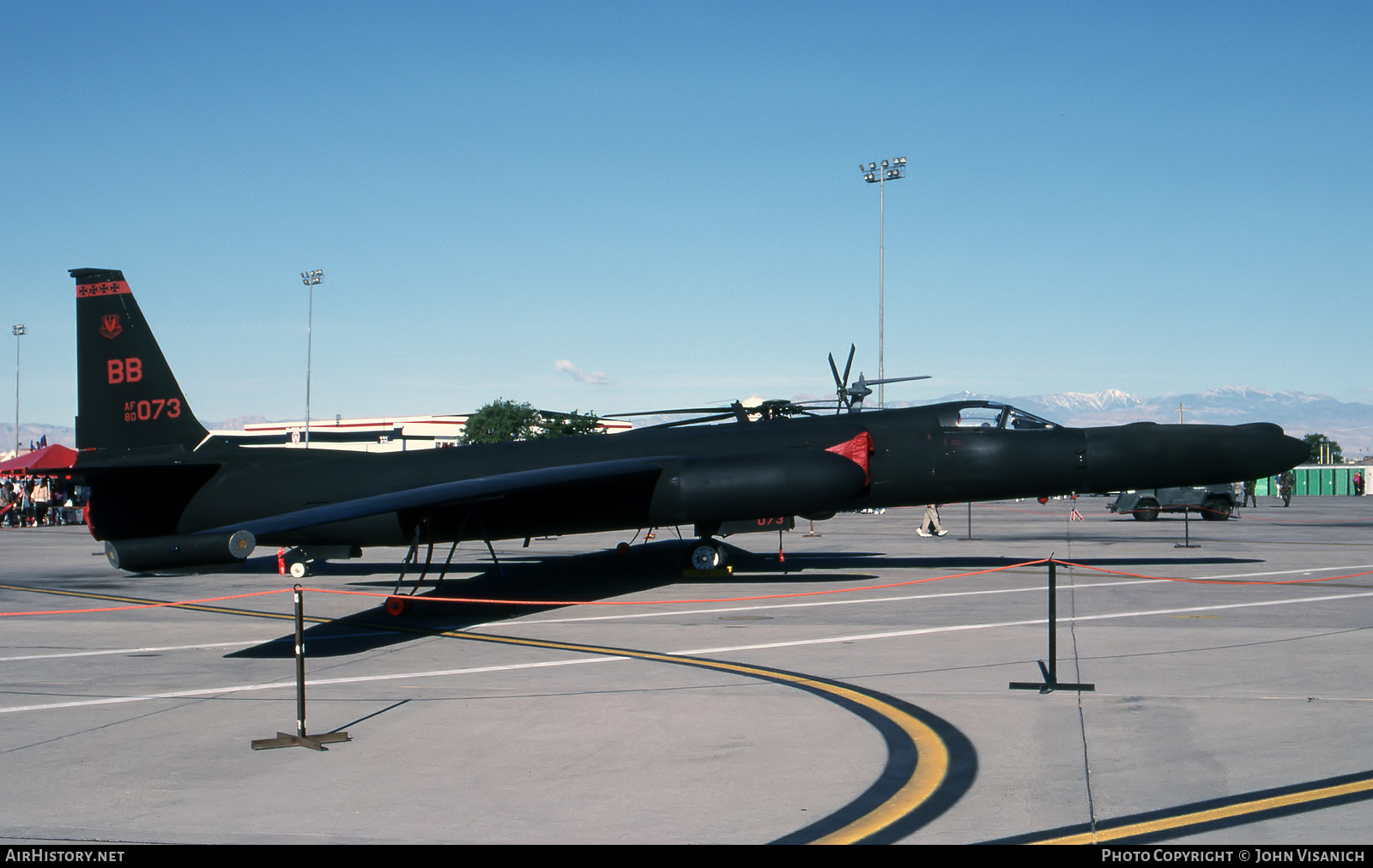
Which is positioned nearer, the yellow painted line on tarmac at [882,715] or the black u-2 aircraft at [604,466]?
the yellow painted line on tarmac at [882,715]

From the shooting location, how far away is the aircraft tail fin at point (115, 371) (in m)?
16.2

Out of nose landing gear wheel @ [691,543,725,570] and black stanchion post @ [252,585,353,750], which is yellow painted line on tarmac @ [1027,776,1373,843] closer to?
black stanchion post @ [252,585,353,750]

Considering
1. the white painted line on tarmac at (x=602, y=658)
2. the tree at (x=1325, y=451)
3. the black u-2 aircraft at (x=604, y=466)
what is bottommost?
the white painted line on tarmac at (x=602, y=658)

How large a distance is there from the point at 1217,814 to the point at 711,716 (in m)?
3.53

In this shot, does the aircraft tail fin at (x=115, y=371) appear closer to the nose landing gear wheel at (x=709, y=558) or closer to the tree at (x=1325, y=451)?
the nose landing gear wheel at (x=709, y=558)

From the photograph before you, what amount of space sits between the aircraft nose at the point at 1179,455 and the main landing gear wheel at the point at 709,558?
6223 mm

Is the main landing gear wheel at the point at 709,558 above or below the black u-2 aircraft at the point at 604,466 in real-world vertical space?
below

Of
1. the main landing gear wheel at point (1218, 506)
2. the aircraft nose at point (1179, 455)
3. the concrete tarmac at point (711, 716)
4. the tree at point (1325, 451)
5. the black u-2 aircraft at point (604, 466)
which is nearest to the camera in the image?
the concrete tarmac at point (711, 716)

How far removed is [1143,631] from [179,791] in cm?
965

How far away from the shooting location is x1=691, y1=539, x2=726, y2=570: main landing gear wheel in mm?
17875

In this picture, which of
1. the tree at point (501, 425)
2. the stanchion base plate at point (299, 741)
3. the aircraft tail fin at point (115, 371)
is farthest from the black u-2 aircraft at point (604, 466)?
the tree at point (501, 425)

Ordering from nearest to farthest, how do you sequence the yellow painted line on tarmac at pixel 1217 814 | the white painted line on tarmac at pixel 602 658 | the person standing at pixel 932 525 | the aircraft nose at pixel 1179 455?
the yellow painted line on tarmac at pixel 1217 814
the white painted line on tarmac at pixel 602 658
the aircraft nose at pixel 1179 455
the person standing at pixel 932 525
